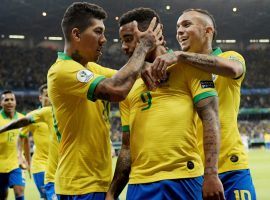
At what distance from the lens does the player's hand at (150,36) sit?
339 centimetres

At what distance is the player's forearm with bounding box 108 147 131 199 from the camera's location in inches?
141

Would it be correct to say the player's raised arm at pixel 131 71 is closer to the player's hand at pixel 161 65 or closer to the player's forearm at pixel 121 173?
the player's hand at pixel 161 65

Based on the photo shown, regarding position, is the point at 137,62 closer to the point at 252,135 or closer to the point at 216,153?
the point at 216,153

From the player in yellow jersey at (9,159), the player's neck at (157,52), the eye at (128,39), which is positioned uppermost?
the eye at (128,39)

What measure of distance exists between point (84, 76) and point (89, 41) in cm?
38

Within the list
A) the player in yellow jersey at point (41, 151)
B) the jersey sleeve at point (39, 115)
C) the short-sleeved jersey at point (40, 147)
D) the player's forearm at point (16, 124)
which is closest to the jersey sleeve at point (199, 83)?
the player's forearm at point (16, 124)

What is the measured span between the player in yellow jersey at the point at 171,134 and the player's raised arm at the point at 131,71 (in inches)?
3.7

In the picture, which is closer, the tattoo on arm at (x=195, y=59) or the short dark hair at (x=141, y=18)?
the tattoo on arm at (x=195, y=59)

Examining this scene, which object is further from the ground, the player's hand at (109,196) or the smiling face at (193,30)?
the smiling face at (193,30)

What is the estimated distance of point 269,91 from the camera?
56.2 meters

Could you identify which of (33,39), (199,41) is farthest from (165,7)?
(199,41)

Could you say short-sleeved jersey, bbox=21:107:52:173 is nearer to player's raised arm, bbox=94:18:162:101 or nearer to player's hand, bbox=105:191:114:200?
player's hand, bbox=105:191:114:200

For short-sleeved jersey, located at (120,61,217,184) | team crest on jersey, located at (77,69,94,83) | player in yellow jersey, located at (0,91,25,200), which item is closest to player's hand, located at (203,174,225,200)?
short-sleeved jersey, located at (120,61,217,184)

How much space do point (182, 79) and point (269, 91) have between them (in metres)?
55.1
